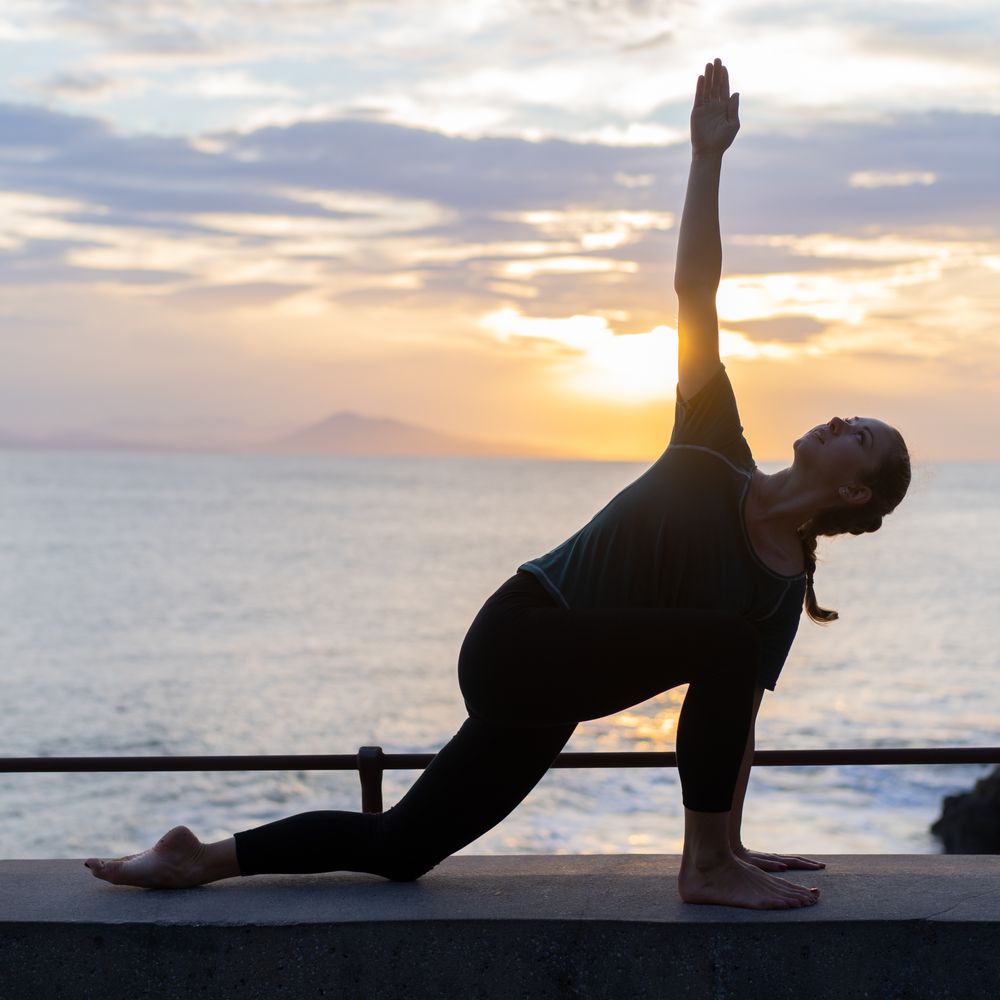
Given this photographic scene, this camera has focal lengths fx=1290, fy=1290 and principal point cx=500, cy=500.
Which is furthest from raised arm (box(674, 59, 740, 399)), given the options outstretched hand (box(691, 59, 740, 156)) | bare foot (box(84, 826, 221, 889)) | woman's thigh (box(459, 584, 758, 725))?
bare foot (box(84, 826, 221, 889))

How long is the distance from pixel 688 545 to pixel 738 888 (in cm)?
88

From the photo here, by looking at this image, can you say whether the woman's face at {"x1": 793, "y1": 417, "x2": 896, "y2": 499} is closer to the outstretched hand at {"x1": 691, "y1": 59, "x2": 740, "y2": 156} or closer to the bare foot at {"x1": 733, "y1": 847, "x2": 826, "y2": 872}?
the outstretched hand at {"x1": 691, "y1": 59, "x2": 740, "y2": 156}

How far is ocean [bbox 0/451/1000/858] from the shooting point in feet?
66.3

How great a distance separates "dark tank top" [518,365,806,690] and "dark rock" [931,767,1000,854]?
1456 centimetres

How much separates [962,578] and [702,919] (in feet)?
197

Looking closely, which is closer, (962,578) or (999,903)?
A: (999,903)

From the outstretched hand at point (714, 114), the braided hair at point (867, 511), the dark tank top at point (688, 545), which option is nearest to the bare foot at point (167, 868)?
the dark tank top at point (688, 545)

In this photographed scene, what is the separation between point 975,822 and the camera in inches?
666

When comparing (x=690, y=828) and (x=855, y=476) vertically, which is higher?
(x=855, y=476)

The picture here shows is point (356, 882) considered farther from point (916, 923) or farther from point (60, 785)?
point (60, 785)

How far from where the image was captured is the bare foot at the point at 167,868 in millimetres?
3375

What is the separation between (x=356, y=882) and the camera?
11.6 ft

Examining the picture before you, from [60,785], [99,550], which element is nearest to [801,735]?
[60,785]

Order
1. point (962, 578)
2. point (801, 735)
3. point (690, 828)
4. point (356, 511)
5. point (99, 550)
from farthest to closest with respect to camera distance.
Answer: point (356, 511), point (99, 550), point (962, 578), point (801, 735), point (690, 828)
